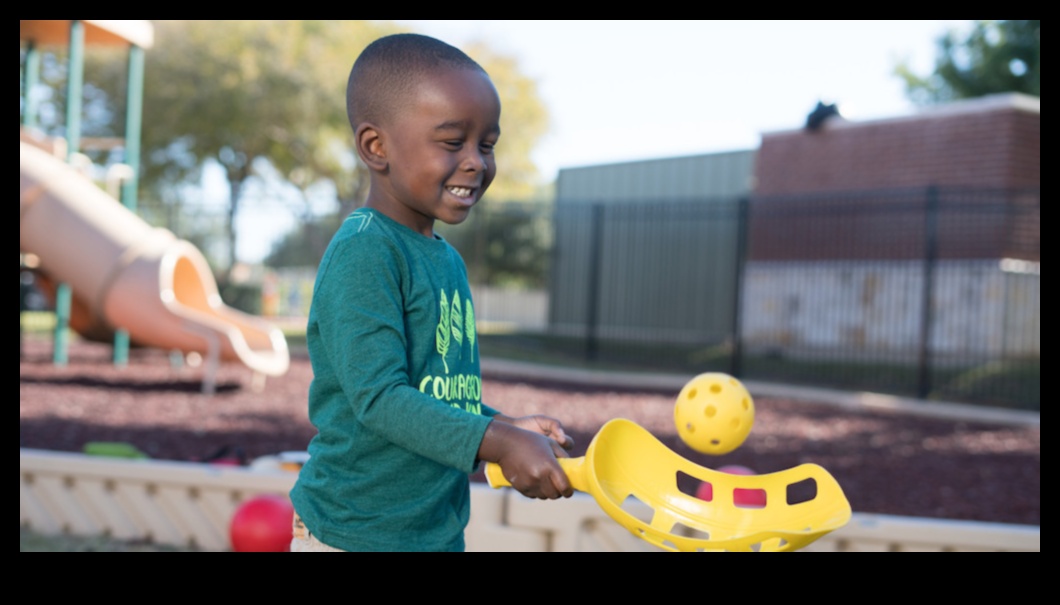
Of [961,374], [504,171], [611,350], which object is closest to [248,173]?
[504,171]

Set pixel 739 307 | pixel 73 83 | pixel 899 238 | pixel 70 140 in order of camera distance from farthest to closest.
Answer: pixel 899 238, pixel 739 307, pixel 70 140, pixel 73 83

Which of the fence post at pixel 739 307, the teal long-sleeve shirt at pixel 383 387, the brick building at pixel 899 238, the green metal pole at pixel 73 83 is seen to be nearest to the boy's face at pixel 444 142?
the teal long-sleeve shirt at pixel 383 387

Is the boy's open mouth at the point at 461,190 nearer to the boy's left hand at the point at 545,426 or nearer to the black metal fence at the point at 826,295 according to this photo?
the boy's left hand at the point at 545,426

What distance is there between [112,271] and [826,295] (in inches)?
463

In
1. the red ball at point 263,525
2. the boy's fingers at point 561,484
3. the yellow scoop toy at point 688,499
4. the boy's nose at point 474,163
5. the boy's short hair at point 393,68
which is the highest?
the boy's short hair at point 393,68

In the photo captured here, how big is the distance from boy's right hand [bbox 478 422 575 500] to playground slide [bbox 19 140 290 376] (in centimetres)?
800

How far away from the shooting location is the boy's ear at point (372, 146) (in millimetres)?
1934

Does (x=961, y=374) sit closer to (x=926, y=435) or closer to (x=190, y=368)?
(x=926, y=435)

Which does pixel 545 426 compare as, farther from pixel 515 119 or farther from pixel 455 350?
pixel 515 119

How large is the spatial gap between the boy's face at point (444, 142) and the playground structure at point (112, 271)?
7.62 metres

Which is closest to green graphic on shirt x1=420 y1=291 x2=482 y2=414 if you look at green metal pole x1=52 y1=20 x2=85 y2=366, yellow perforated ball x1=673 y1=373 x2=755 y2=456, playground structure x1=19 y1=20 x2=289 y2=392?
yellow perforated ball x1=673 y1=373 x2=755 y2=456

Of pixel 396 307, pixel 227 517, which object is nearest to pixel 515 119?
pixel 227 517

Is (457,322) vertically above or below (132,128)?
below

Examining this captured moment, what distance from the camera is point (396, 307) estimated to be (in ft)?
5.96
